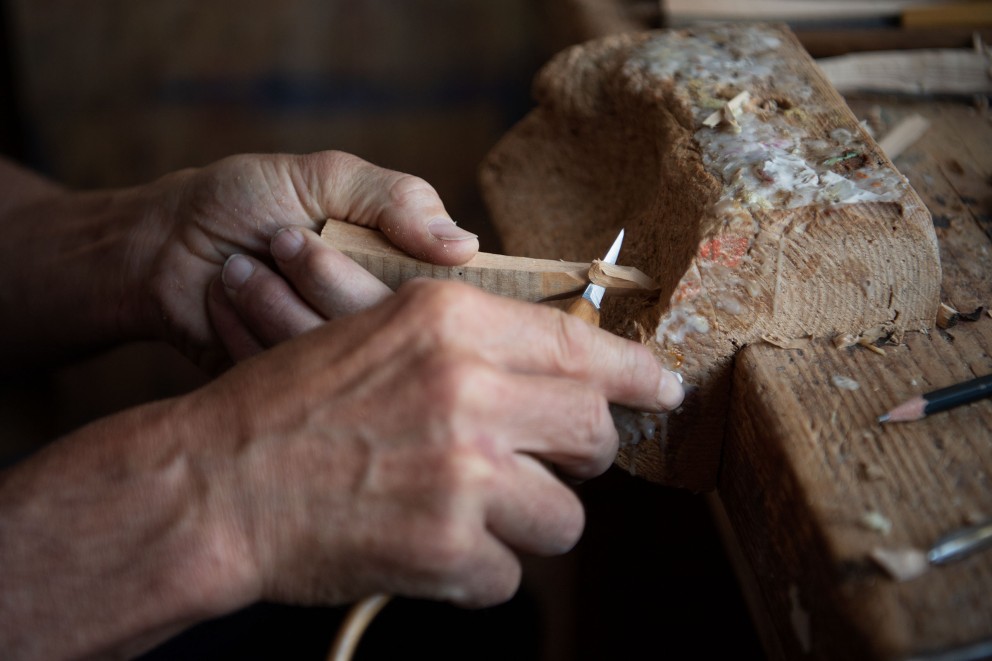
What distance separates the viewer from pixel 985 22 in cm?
153

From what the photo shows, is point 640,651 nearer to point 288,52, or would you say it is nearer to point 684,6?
point 684,6

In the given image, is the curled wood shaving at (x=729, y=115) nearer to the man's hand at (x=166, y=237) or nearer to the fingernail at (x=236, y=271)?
the man's hand at (x=166, y=237)

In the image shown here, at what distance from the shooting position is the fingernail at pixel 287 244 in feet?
3.41

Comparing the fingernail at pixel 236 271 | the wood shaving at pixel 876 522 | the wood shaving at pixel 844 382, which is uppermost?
the wood shaving at pixel 844 382

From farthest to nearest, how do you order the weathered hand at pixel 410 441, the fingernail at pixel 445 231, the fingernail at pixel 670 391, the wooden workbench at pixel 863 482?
1. the fingernail at pixel 445 231
2. the fingernail at pixel 670 391
3. the weathered hand at pixel 410 441
4. the wooden workbench at pixel 863 482

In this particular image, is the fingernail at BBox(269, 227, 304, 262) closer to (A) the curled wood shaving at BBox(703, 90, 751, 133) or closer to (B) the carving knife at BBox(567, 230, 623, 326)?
(B) the carving knife at BBox(567, 230, 623, 326)

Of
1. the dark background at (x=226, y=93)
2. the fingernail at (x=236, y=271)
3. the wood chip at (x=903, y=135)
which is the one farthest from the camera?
the dark background at (x=226, y=93)

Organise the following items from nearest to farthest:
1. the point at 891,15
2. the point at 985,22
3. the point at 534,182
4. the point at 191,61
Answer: the point at 534,182 → the point at 985,22 → the point at 891,15 → the point at 191,61

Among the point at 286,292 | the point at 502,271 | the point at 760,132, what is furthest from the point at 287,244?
the point at 760,132

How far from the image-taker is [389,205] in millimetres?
1028

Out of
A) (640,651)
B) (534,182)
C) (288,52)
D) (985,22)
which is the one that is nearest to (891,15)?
(985,22)

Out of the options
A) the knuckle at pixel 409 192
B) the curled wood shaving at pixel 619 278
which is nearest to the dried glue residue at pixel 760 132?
the curled wood shaving at pixel 619 278

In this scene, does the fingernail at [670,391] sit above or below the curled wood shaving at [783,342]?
below

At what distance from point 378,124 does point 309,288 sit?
7.95 ft
